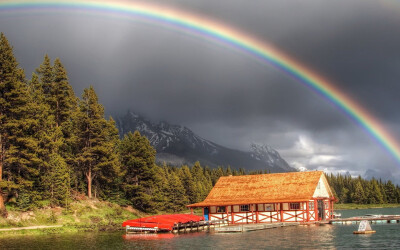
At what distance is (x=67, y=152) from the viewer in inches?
2808

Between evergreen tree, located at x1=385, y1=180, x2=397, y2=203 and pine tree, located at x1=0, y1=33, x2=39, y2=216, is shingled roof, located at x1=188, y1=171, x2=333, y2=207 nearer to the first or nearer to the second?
pine tree, located at x1=0, y1=33, x2=39, y2=216

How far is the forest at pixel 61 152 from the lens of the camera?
178ft

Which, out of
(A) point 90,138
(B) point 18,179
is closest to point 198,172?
(A) point 90,138

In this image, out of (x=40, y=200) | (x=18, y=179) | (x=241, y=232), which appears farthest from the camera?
(x=40, y=200)

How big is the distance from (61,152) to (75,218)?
15.0 metres

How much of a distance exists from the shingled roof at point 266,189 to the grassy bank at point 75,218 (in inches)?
514

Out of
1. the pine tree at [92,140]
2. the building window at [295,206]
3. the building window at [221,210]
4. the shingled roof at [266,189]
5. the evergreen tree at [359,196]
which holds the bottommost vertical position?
the evergreen tree at [359,196]

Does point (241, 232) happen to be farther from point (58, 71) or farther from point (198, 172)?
point (198, 172)

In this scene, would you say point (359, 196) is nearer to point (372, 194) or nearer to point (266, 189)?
point (372, 194)

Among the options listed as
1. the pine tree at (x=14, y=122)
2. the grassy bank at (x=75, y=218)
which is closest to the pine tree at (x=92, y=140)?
the grassy bank at (x=75, y=218)

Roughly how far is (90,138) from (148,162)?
12.0 m

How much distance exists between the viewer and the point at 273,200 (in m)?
58.7

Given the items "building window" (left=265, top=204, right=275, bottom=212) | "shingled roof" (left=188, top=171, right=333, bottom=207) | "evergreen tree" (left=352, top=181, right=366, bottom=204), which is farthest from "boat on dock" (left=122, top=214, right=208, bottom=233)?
"evergreen tree" (left=352, top=181, right=366, bottom=204)

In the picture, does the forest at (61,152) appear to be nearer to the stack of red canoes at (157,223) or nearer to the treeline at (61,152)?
the treeline at (61,152)
